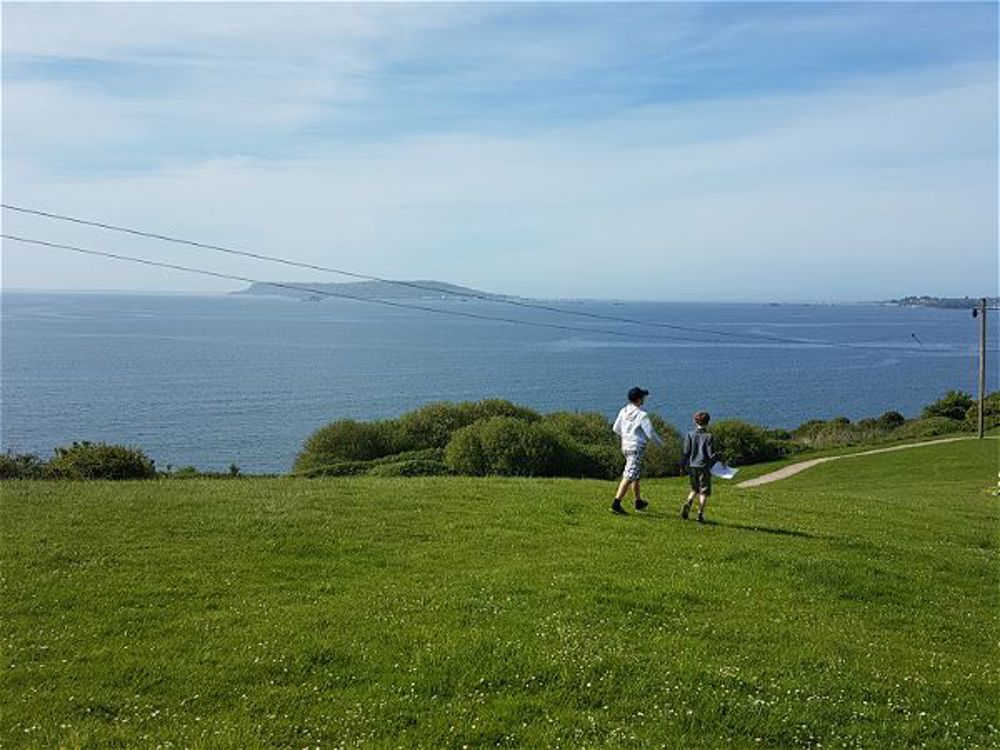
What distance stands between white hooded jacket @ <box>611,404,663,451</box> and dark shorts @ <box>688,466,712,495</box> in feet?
2.50

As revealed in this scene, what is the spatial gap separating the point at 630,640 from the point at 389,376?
97.9 metres

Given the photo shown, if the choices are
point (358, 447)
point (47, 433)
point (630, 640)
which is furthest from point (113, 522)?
point (47, 433)

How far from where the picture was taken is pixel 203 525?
13.0m

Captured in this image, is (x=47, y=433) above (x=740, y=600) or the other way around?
the other way around

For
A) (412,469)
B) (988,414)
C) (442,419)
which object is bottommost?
(988,414)

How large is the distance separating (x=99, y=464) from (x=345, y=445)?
18.4 metres

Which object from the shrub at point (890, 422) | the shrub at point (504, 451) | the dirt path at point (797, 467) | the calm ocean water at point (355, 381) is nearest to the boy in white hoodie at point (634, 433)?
the shrub at point (504, 451)

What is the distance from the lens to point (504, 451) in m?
34.7

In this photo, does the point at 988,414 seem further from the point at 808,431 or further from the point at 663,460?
the point at 663,460

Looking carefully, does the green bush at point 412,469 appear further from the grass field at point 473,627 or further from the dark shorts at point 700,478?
the dark shorts at point 700,478

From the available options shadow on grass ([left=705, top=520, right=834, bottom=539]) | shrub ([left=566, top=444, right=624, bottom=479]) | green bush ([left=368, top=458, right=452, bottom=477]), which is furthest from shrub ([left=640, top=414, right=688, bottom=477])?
shadow on grass ([left=705, top=520, right=834, bottom=539])

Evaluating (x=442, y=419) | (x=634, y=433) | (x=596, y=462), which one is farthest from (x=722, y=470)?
(x=442, y=419)

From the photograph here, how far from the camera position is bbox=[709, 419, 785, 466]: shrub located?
152ft

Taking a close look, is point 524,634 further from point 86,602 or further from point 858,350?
point 858,350
